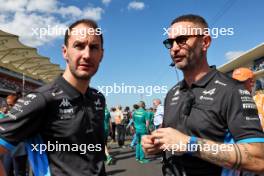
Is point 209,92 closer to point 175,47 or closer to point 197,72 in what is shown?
point 197,72

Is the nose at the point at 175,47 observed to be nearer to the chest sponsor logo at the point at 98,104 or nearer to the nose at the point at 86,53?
the nose at the point at 86,53

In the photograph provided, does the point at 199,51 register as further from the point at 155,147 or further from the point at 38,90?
the point at 38,90

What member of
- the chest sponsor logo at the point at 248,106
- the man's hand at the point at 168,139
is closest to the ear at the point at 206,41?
the chest sponsor logo at the point at 248,106

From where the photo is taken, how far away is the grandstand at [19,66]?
1405 inches

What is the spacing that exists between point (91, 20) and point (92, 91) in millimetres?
529

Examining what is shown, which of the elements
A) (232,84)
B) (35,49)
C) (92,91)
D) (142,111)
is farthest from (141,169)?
(35,49)

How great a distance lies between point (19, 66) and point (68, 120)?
51.9 metres

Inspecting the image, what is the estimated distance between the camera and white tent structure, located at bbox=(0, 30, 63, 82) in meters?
39.4

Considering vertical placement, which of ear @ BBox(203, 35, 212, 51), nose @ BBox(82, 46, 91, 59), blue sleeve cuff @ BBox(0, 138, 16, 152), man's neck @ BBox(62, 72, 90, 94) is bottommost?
blue sleeve cuff @ BBox(0, 138, 16, 152)

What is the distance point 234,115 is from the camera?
190 cm

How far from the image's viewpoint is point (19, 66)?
169ft

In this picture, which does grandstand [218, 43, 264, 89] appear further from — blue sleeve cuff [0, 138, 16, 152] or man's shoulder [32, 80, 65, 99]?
blue sleeve cuff [0, 138, 16, 152]

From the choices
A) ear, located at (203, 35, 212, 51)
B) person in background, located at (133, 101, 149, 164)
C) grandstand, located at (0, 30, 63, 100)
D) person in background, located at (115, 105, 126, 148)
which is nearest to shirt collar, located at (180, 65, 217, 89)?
ear, located at (203, 35, 212, 51)

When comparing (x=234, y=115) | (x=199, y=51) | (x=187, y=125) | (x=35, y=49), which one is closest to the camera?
(x=234, y=115)
